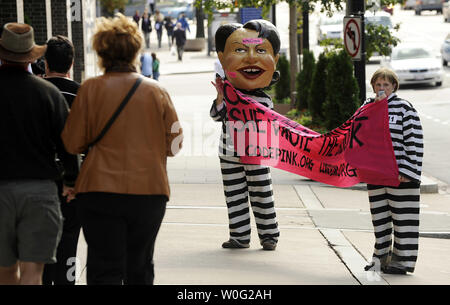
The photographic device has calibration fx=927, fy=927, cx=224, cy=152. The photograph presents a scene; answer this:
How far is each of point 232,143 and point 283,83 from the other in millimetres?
15492

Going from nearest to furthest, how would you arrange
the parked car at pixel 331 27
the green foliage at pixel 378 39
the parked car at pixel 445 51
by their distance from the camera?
the green foliage at pixel 378 39
the parked car at pixel 445 51
the parked car at pixel 331 27

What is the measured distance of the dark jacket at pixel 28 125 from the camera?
18.1 feet

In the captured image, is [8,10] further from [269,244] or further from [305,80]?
[269,244]

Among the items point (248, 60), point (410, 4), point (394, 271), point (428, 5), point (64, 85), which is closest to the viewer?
point (64, 85)

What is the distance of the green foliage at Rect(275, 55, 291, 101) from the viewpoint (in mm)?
24167

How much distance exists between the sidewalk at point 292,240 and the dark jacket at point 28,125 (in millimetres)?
1934

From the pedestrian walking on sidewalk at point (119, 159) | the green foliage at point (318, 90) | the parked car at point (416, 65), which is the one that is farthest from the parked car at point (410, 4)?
the pedestrian walking on sidewalk at point (119, 159)

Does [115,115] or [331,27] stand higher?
[115,115]

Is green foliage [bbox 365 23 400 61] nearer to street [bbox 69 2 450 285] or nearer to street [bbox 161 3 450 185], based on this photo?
street [bbox 161 3 450 185]

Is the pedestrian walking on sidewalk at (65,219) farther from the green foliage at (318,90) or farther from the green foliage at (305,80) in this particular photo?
the green foliage at (305,80)

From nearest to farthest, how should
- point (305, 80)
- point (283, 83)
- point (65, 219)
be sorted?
point (65, 219)
point (305, 80)
point (283, 83)

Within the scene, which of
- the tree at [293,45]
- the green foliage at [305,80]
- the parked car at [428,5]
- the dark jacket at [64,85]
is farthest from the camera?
the parked car at [428,5]

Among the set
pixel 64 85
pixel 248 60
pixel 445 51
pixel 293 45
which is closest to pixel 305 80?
pixel 293 45

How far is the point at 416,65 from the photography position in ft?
97.0
